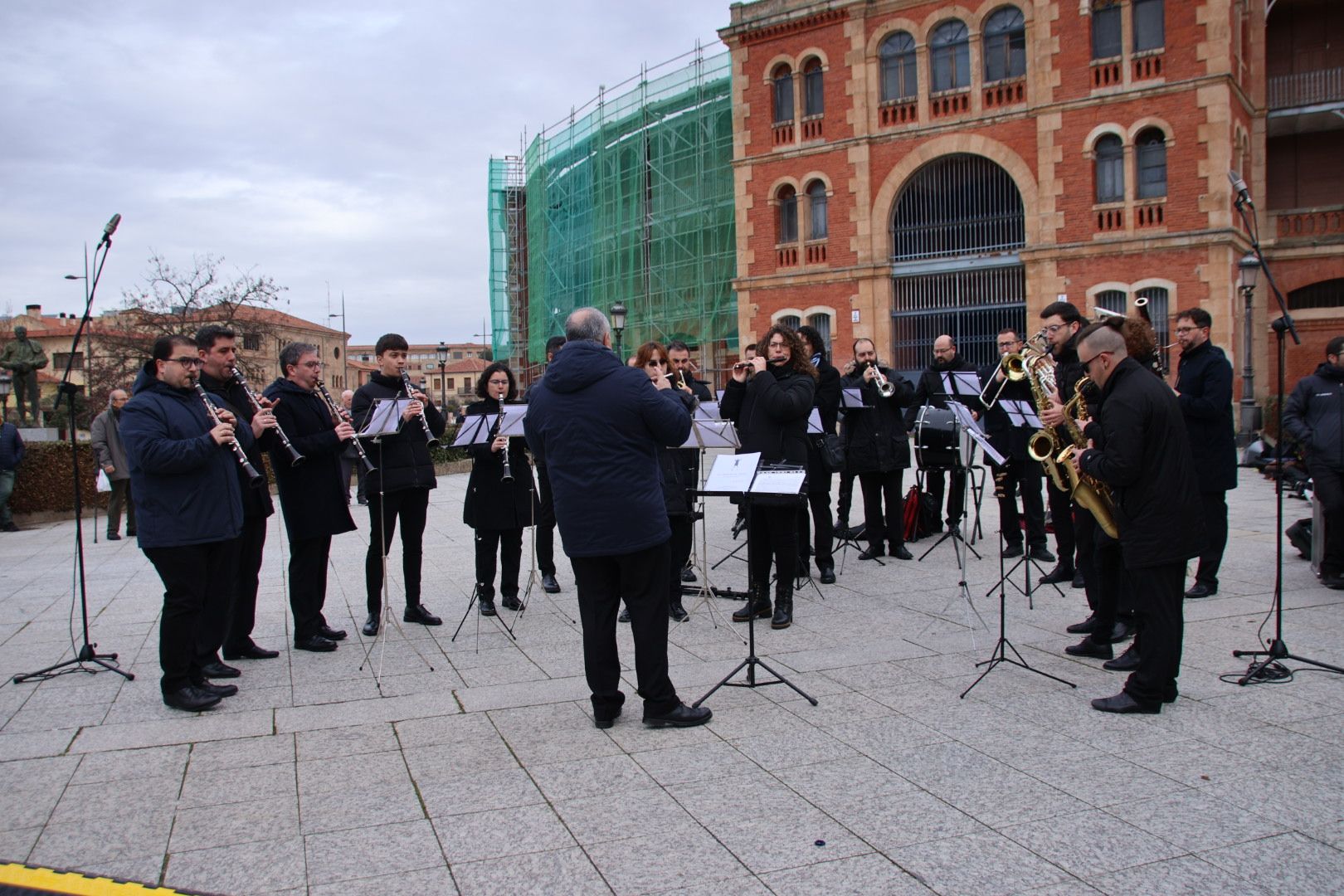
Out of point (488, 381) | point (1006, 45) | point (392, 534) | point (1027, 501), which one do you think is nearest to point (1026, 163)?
point (1006, 45)

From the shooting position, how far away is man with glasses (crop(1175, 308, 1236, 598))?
7273mm

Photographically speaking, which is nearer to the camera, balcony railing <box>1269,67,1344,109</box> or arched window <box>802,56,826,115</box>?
balcony railing <box>1269,67,1344,109</box>

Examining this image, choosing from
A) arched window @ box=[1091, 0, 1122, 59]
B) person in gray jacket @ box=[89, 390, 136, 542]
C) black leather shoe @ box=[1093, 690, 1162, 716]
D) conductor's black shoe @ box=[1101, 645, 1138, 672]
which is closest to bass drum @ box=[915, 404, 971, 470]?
conductor's black shoe @ box=[1101, 645, 1138, 672]

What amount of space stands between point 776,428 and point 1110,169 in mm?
22081

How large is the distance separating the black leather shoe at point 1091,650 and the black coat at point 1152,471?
1223 millimetres

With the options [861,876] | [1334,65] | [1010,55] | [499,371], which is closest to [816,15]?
[1010,55]

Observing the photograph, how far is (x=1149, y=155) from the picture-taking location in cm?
2508

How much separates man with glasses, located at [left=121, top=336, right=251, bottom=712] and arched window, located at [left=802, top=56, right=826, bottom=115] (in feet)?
86.1

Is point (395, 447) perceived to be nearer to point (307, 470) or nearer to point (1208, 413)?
point (307, 470)

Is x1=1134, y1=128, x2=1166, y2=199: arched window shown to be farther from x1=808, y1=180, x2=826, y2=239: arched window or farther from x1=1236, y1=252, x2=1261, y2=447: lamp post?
x1=808, y1=180, x2=826, y2=239: arched window

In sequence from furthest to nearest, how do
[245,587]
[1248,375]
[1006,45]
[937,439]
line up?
1. [1006,45]
2. [1248,375]
3. [937,439]
4. [245,587]

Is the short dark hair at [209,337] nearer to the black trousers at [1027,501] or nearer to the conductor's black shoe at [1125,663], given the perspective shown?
the conductor's black shoe at [1125,663]

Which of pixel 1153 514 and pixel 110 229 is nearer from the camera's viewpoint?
pixel 1153 514

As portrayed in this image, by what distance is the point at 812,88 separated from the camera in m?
29.5
